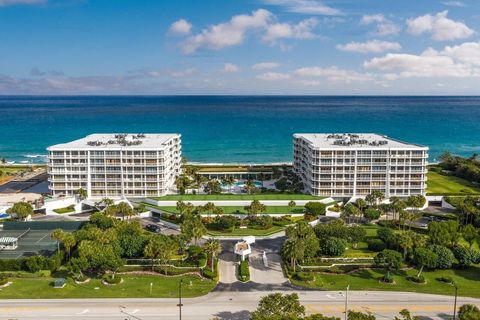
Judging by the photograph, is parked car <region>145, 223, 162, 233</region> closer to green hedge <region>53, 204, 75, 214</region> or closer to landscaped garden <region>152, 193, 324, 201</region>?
landscaped garden <region>152, 193, 324, 201</region>

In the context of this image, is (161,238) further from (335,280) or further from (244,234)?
(335,280)

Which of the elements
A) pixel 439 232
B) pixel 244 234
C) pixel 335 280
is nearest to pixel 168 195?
pixel 244 234

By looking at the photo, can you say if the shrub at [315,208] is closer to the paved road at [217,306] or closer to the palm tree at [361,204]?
the palm tree at [361,204]

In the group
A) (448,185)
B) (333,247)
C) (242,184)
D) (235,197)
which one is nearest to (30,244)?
(235,197)

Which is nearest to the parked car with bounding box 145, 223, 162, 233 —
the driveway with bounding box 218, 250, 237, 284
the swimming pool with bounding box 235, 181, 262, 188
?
the driveway with bounding box 218, 250, 237, 284

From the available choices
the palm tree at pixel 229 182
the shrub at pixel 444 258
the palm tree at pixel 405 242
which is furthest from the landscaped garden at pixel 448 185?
the palm tree at pixel 229 182

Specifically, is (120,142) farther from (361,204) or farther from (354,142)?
(361,204)
